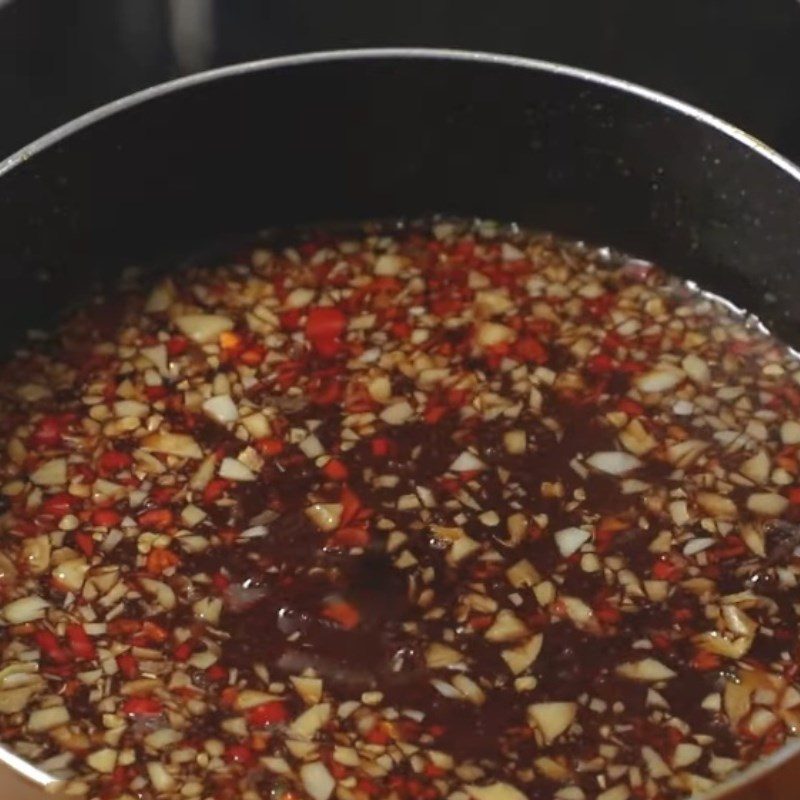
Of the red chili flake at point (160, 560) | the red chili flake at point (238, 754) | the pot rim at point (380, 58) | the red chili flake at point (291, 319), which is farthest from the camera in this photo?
the red chili flake at point (291, 319)

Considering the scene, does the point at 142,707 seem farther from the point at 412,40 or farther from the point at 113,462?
the point at 412,40

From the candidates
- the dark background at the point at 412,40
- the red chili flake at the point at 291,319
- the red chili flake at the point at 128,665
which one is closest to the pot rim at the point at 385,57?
the dark background at the point at 412,40

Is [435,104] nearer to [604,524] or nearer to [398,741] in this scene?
[604,524]

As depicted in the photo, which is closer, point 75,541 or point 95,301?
point 75,541

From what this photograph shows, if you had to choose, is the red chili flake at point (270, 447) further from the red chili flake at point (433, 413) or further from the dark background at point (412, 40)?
the dark background at point (412, 40)

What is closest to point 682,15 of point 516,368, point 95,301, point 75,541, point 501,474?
point 516,368

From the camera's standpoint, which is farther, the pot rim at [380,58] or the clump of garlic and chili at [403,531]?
the pot rim at [380,58]

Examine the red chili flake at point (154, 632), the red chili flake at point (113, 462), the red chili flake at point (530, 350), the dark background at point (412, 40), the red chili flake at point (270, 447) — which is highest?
the dark background at point (412, 40)

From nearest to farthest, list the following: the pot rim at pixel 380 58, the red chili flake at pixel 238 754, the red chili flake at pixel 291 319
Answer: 1. the red chili flake at pixel 238 754
2. the pot rim at pixel 380 58
3. the red chili flake at pixel 291 319

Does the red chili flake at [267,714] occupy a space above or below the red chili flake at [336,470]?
below
